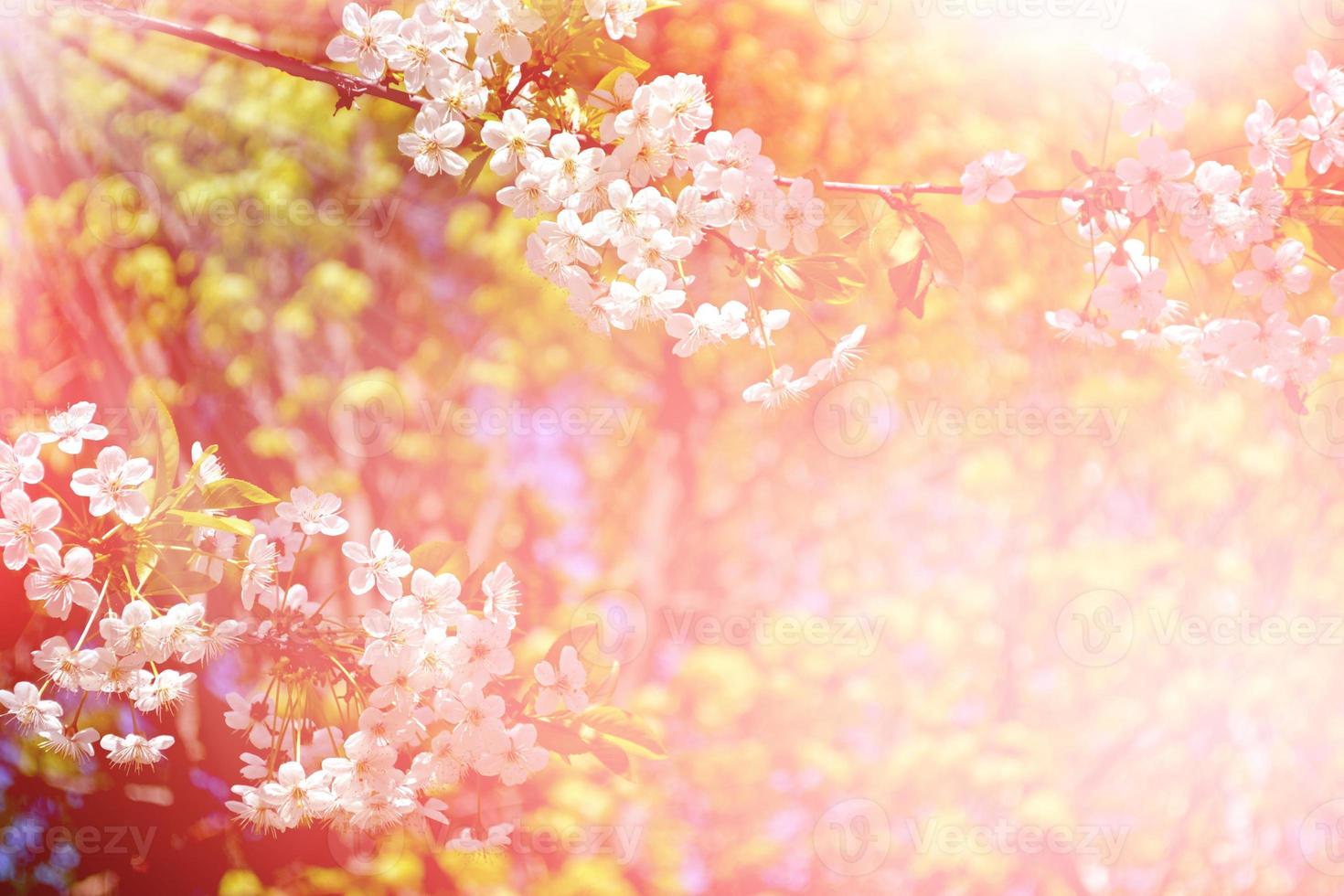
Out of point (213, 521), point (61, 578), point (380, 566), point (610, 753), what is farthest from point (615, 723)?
point (61, 578)

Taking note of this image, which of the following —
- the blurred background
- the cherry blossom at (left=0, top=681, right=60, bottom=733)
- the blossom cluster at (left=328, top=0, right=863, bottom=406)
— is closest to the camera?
the blossom cluster at (left=328, top=0, right=863, bottom=406)

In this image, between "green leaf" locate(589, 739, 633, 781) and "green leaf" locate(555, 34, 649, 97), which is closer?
"green leaf" locate(555, 34, 649, 97)

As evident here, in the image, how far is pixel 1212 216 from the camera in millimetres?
818

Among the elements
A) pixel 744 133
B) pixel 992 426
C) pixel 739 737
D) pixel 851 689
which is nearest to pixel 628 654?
pixel 739 737

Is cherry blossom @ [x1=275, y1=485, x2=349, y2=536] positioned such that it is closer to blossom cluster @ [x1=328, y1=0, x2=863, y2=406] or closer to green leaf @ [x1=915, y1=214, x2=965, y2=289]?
blossom cluster @ [x1=328, y1=0, x2=863, y2=406]

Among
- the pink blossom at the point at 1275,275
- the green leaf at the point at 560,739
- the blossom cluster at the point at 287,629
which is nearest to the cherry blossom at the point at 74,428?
the blossom cluster at the point at 287,629

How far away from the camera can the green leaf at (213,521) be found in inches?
32.6

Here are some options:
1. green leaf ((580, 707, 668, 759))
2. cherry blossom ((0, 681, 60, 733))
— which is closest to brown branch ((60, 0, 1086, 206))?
green leaf ((580, 707, 668, 759))

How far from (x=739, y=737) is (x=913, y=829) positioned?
1.13 feet

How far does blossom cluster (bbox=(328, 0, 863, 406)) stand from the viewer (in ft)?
2.43

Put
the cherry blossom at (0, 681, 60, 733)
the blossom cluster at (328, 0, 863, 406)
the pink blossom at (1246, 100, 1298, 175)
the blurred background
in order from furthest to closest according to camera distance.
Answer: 1. the blurred background
2. the cherry blossom at (0, 681, 60, 733)
3. the pink blossom at (1246, 100, 1298, 175)
4. the blossom cluster at (328, 0, 863, 406)

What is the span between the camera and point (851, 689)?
1591mm

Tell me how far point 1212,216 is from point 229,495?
92 cm

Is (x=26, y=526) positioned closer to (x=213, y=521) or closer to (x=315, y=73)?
(x=213, y=521)
